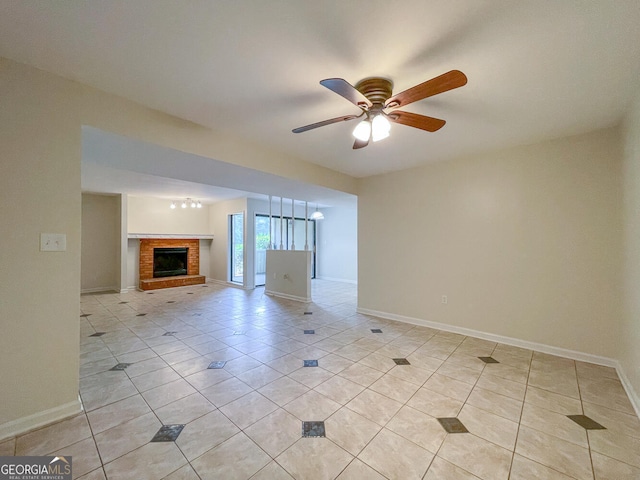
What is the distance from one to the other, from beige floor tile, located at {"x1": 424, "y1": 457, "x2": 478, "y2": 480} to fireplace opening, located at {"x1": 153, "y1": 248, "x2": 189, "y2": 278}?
7.58 m

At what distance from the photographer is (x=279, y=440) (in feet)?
5.25

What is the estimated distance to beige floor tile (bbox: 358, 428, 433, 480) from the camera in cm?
138

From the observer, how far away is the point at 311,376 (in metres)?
2.37

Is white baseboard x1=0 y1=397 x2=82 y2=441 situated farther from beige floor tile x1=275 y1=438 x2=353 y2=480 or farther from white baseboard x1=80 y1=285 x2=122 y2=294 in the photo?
white baseboard x1=80 y1=285 x2=122 y2=294

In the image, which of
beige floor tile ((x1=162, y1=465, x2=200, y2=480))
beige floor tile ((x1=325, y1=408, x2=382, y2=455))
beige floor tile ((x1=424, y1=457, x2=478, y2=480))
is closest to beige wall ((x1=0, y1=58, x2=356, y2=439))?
beige floor tile ((x1=162, y1=465, x2=200, y2=480))

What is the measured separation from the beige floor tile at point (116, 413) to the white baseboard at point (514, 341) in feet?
11.0

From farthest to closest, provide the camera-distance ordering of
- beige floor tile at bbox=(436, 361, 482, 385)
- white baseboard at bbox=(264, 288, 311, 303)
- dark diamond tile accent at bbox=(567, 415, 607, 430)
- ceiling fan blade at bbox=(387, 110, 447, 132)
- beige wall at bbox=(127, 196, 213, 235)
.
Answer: beige wall at bbox=(127, 196, 213, 235) → white baseboard at bbox=(264, 288, 311, 303) → beige floor tile at bbox=(436, 361, 482, 385) → ceiling fan blade at bbox=(387, 110, 447, 132) → dark diamond tile accent at bbox=(567, 415, 607, 430)

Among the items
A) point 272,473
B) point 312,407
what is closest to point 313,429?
point 312,407

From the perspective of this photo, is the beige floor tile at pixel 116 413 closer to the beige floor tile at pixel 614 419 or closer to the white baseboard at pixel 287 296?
the beige floor tile at pixel 614 419

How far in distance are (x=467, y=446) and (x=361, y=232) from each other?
333 cm

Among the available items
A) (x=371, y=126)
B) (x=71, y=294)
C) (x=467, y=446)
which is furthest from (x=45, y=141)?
(x=467, y=446)

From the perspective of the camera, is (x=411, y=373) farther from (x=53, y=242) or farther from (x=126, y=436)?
(x=53, y=242)

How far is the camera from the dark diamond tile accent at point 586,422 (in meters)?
1.72

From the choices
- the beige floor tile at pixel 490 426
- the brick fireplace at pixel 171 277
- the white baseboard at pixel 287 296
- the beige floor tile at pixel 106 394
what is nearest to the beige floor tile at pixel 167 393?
the beige floor tile at pixel 106 394
